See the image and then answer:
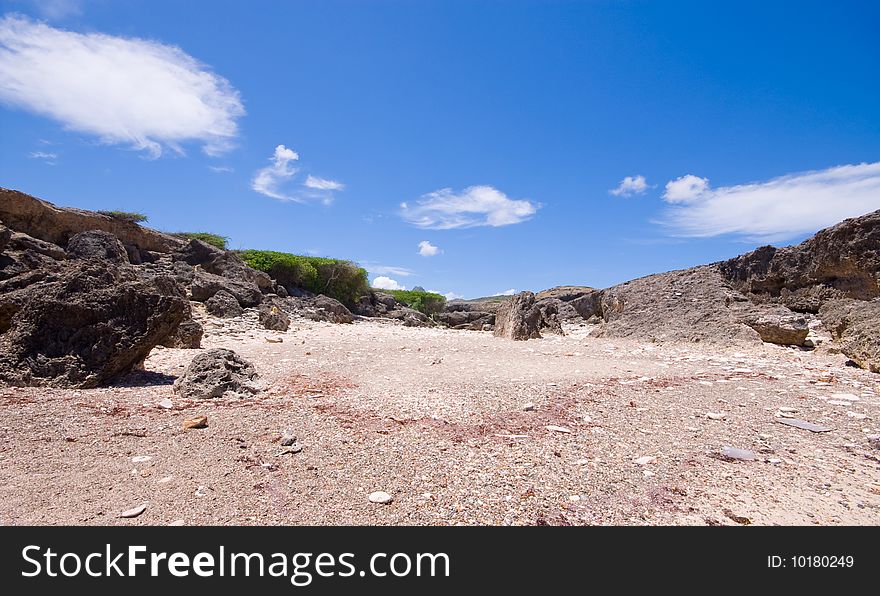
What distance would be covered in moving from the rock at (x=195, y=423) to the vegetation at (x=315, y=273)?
2301 cm

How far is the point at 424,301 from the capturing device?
35344mm

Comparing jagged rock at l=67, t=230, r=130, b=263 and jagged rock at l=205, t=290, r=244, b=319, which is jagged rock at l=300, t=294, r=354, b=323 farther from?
jagged rock at l=67, t=230, r=130, b=263

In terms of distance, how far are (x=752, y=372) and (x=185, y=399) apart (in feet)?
26.0

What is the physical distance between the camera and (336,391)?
5.43 meters

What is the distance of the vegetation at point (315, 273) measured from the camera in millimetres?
26281

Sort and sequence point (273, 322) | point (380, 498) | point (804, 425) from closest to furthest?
point (380, 498) → point (804, 425) → point (273, 322)

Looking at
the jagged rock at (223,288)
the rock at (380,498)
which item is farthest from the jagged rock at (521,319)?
the rock at (380,498)

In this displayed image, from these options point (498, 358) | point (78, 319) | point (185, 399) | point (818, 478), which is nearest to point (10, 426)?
point (185, 399)

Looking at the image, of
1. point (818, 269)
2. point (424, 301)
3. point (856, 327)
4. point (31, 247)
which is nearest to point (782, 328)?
point (856, 327)

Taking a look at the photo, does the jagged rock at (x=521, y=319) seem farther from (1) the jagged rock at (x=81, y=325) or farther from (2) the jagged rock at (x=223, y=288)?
(1) the jagged rock at (x=81, y=325)

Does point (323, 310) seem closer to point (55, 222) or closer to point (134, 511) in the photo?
point (55, 222)

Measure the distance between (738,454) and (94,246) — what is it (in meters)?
18.1

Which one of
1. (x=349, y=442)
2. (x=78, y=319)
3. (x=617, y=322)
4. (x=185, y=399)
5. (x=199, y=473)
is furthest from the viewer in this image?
(x=617, y=322)
